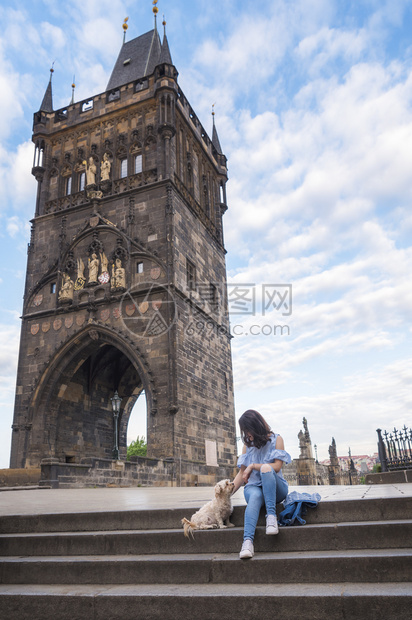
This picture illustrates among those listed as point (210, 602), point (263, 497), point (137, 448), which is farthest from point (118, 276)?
point (137, 448)

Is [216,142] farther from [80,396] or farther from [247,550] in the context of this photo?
[247,550]

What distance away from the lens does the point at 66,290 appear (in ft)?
67.4

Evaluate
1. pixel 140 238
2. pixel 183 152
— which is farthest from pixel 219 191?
pixel 140 238

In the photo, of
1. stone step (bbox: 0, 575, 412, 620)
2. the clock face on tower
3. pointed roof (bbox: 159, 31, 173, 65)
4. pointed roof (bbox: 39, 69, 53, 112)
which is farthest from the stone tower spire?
stone step (bbox: 0, 575, 412, 620)

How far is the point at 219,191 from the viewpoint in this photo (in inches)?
1061

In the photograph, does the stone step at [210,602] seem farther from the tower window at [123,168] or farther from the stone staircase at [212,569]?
the tower window at [123,168]

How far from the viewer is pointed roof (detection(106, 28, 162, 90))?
26.1 m

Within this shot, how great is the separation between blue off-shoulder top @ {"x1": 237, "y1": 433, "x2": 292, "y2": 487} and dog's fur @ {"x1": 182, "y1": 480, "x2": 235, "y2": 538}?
0.74 feet

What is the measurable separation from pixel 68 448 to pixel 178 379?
234 inches

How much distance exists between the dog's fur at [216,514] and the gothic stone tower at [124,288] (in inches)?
509

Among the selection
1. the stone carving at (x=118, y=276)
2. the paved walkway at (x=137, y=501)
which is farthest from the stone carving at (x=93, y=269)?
the paved walkway at (x=137, y=501)

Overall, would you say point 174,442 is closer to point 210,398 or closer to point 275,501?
point 210,398

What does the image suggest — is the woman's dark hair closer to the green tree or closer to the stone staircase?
the stone staircase

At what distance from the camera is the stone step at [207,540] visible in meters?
3.52
